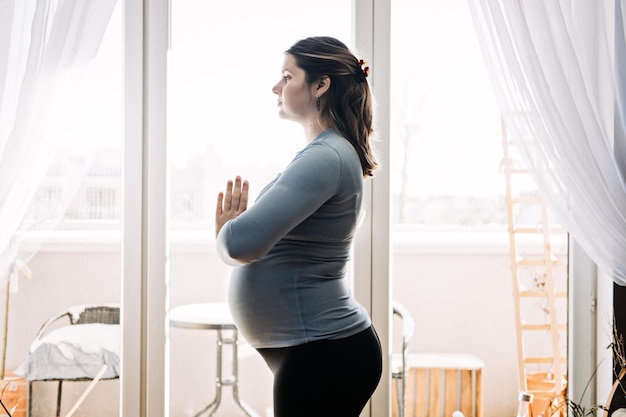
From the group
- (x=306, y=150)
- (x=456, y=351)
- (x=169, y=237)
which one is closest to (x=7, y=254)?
(x=169, y=237)

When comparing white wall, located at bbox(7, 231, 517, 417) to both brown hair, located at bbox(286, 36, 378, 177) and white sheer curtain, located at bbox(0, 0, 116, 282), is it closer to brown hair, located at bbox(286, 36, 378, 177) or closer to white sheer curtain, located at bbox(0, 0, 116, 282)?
white sheer curtain, located at bbox(0, 0, 116, 282)

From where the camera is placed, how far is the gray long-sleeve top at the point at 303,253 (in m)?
1.48

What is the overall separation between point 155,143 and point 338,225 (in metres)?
0.99

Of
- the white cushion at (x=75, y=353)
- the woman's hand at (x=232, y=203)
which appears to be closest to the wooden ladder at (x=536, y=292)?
the woman's hand at (x=232, y=203)

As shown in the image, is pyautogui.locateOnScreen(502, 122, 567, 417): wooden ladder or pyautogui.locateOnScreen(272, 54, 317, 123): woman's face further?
pyautogui.locateOnScreen(502, 122, 567, 417): wooden ladder

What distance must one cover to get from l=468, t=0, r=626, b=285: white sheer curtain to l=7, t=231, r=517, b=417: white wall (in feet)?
1.11

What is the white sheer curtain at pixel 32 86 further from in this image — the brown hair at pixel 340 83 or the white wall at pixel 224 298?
the brown hair at pixel 340 83

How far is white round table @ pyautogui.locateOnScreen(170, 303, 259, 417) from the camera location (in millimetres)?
2375

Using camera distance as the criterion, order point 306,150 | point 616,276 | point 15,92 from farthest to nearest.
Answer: point 616,276 → point 15,92 → point 306,150

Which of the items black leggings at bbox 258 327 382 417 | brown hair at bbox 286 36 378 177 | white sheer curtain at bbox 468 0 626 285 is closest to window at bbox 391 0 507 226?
white sheer curtain at bbox 468 0 626 285

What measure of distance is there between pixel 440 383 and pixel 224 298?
0.85m

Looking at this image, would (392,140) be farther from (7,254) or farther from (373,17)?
(7,254)

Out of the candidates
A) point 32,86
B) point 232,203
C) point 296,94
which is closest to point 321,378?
point 232,203

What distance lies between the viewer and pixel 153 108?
91.9 inches
